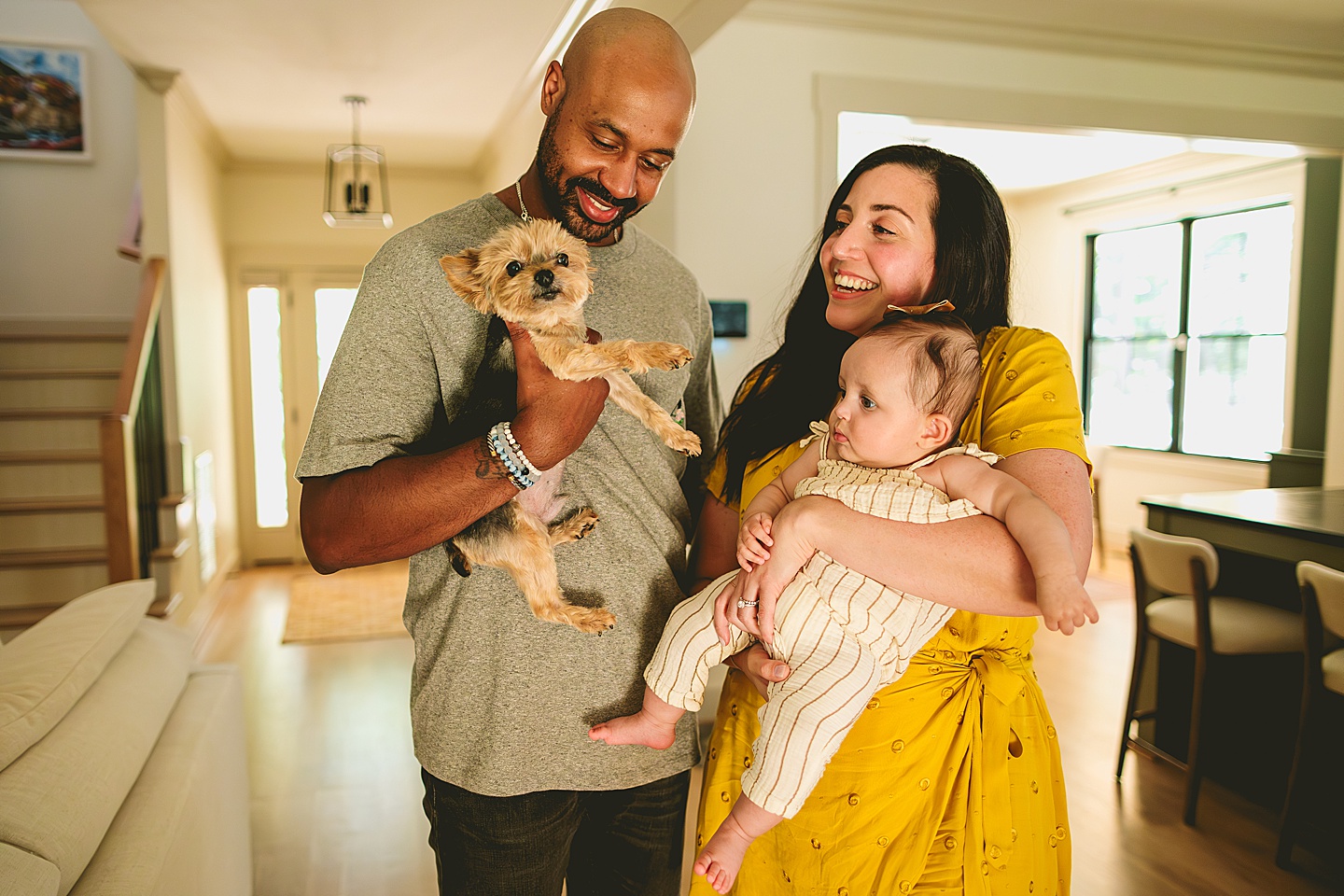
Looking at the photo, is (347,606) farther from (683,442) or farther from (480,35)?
(683,442)

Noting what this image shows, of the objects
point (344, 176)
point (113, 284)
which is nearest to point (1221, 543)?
point (344, 176)

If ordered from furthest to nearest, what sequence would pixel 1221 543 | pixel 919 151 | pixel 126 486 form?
pixel 126 486 < pixel 1221 543 < pixel 919 151

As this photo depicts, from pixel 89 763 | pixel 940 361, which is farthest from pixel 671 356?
pixel 89 763

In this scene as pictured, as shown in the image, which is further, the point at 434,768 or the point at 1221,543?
the point at 1221,543

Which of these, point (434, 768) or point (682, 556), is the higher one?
point (682, 556)

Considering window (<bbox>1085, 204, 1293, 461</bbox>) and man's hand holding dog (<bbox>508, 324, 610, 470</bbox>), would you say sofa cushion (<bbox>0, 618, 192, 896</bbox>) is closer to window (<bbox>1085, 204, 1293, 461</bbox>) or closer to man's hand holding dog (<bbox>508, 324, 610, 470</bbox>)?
man's hand holding dog (<bbox>508, 324, 610, 470</bbox>)

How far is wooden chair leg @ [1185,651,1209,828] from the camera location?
310 cm

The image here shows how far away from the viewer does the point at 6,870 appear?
110 cm

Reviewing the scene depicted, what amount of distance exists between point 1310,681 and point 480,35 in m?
4.53

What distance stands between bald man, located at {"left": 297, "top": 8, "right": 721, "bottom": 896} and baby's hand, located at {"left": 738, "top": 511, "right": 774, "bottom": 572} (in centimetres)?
18

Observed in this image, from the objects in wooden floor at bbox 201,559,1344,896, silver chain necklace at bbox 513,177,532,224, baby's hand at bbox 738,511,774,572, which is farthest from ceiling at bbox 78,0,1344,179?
wooden floor at bbox 201,559,1344,896

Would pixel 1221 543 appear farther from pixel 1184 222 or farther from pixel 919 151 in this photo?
pixel 1184 222

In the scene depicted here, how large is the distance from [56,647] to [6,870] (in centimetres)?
73

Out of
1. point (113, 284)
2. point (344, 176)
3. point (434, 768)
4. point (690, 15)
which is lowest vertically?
point (434, 768)
